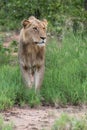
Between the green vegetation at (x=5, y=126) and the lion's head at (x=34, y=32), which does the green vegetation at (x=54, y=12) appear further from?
the green vegetation at (x=5, y=126)

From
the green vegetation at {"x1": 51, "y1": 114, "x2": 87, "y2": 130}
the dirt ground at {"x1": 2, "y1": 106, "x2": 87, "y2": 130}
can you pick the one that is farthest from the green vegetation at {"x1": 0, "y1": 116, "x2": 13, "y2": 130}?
the green vegetation at {"x1": 51, "y1": 114, "x2": 87, "y2": 130}

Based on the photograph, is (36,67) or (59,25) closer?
(36,67)

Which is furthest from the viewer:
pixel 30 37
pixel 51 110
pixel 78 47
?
pixel 78 47

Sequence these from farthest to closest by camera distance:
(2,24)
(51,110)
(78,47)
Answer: (2,24) < (78,47) < (51,110)

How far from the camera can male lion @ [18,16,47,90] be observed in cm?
800

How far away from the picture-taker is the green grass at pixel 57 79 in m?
7.71

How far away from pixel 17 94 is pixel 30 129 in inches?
62.6

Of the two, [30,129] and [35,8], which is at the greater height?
[35,8]

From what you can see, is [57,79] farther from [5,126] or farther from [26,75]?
[5,126]

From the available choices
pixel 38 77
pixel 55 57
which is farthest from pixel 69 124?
pixel 55 57

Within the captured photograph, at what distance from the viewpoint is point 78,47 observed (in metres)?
9.46

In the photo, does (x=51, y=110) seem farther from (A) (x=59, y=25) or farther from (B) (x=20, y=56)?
(A) (x=59, y=25)

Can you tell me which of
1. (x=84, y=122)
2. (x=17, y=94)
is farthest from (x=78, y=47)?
(x=84, y=122)

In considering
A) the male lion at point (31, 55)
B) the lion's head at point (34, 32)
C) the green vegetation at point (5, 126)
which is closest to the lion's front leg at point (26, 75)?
the male lion at point (31, 55)
